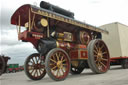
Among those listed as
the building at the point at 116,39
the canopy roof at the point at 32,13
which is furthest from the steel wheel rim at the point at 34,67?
the building at the point at 116,39

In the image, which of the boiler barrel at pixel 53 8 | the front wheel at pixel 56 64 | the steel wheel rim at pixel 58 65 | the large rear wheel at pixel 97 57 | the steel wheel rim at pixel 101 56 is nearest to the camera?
the front wheel at pixel 56 64

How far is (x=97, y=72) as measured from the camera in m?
8.98

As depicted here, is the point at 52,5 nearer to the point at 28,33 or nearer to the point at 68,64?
the point at 28,33

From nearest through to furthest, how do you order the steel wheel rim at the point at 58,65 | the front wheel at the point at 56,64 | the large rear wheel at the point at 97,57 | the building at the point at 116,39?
1. the front wheel at the point at 56,64
2. the steel wheel rim at the point at 58,65
3. the large rear wheel at the point at 97,57
4. the building at the point at 116,39

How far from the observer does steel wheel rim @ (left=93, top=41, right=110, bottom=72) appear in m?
9.41

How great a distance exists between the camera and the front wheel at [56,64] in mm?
6711

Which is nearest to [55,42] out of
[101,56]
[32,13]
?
[32,13]

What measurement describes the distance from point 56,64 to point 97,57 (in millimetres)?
3247

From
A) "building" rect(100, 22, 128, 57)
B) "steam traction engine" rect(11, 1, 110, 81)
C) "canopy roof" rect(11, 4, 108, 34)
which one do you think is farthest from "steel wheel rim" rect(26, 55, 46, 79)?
"building" rect(100, 22, 128, 57)

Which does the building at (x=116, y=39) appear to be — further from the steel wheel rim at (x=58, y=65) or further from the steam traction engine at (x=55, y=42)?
the steel wheel rim at (x=58, y=65)

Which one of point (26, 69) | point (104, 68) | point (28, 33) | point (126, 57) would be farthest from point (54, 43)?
point (126, 57)

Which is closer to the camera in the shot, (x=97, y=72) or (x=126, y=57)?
(x=97, y=72)

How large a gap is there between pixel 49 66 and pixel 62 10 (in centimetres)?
373

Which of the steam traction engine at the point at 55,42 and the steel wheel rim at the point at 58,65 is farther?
the steam traction engine at the point at 55,42
